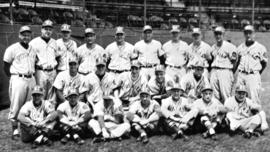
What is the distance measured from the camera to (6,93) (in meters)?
8.86

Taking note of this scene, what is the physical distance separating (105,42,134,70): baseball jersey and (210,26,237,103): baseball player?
1708mm

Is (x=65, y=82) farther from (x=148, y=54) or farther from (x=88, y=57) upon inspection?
(x=148, y=54)

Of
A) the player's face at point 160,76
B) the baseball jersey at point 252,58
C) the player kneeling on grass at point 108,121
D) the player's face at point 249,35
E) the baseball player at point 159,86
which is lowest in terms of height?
the player kneeling on grass at point 108,121

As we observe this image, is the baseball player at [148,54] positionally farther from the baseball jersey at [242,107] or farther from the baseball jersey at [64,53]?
the baseball jersey at [242,107]

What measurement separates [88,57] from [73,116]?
137cm

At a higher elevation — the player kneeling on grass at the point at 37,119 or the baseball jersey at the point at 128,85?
the baseball jersey at the point at 128,85

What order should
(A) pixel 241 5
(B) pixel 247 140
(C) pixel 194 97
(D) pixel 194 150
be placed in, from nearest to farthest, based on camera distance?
(D) pixel 194 150 < (B) pixel 247 140 < (C) pixel 194 97 < (A) pixel 241 5

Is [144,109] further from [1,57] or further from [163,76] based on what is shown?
[1,57]

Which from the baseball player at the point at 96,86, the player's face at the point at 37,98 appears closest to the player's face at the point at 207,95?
the baseball player at the point at 96,86

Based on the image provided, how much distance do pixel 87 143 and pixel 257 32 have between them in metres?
16.7

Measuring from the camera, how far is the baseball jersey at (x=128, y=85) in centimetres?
721

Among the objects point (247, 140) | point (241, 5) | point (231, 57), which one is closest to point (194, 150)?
point (247, 140)

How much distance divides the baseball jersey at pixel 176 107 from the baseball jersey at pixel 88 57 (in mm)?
1567

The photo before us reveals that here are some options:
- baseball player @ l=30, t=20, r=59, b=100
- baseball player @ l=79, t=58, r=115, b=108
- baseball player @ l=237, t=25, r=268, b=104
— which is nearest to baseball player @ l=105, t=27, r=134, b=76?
baseball player @ l=79, t=58, r=115, b=108
